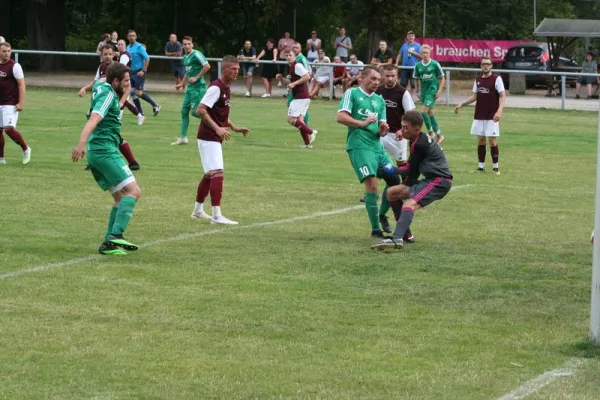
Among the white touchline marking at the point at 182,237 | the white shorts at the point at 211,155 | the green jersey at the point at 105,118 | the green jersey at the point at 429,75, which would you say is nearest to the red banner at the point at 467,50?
the green jersey at the point at 429,75

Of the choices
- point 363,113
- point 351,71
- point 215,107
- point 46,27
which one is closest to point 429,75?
point 215,107

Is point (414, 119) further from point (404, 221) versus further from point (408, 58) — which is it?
point (408, 58)

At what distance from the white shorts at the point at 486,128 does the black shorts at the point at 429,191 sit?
27.8ft

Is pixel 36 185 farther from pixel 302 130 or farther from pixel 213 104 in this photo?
pixel 302 130

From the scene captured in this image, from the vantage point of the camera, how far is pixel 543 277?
11.2 meters

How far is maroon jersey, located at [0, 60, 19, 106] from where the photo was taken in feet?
63.5

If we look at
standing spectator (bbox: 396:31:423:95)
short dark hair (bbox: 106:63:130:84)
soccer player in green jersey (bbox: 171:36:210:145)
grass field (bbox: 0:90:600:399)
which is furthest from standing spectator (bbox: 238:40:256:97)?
short dark hair (bbox: 106:63:130:84)

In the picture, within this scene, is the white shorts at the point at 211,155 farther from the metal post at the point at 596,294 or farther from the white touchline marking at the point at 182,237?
the metal post at the point at 596,294

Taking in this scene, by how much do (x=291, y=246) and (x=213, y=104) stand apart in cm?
233

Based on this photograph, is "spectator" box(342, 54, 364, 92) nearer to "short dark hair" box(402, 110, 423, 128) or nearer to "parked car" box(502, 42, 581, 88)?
"parked car" box(502, 42, 581, 88)

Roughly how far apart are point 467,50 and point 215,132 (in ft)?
119

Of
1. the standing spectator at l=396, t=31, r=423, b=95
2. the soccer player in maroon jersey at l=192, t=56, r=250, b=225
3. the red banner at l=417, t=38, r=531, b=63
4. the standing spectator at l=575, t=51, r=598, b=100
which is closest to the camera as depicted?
the soccer player in maroon jersey at l=192, t=56, r=250, b=225

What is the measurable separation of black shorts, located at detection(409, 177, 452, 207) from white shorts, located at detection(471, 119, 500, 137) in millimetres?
8469

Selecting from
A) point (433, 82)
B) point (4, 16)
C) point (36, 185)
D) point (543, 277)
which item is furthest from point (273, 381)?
point (4, 16)
